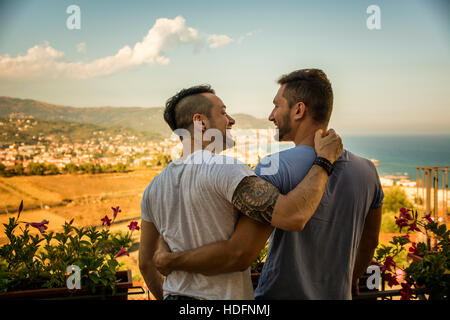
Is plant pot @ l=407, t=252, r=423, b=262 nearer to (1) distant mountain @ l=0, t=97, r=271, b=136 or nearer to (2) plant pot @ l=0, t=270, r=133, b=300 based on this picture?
(2) plant pot @ l=0, t=270, r=133, b=300

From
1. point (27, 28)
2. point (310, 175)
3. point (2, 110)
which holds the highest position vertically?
point (27, 28)

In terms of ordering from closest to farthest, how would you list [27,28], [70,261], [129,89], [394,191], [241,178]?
1. [241,178]
2. [70,261]
3. [394,191]
4. [27,28]
5. [129,89]

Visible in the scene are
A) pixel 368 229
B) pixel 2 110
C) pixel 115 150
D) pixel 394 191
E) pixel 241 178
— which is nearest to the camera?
pixel 241 178

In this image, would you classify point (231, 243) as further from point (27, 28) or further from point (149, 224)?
point (27, 28)

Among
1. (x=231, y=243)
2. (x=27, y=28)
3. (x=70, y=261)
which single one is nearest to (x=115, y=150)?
(x=27, y=28)

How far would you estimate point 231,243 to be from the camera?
1040mm

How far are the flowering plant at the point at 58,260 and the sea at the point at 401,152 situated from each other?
161ft

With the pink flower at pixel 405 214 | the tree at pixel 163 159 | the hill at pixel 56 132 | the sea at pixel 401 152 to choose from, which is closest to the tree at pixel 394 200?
the tree at pixel 163 159

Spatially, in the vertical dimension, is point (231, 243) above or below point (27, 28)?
below

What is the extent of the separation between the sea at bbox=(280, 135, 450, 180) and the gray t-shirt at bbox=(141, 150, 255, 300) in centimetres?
4959

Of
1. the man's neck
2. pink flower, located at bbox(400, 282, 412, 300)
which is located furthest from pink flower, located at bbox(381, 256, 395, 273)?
the man's neck

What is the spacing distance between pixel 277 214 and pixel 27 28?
71.1 feet

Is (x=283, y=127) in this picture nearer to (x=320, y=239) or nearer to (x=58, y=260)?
(x=320, y=239)

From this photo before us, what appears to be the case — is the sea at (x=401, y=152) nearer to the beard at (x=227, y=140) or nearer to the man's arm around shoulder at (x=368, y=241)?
the man's arm around shoulder at (x=368, y=241)
